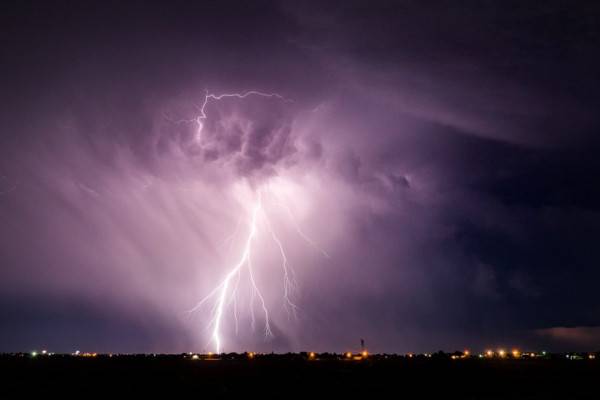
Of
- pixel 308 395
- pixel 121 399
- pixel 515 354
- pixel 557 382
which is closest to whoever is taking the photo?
pixel 121 399

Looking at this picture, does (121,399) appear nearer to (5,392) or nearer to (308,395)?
(5,392)

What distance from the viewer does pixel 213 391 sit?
30.9m

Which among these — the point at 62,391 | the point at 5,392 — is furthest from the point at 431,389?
the point at 5,392

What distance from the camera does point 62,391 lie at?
30.7 metres

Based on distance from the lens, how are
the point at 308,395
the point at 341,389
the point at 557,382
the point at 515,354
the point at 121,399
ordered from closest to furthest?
the point at 121,399 → the point at 308,395 → the point at 341,389 → the point at 557,382 → the point at 515,354

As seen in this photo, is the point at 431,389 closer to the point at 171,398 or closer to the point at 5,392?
the point at 171,398

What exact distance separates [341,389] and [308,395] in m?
4.11

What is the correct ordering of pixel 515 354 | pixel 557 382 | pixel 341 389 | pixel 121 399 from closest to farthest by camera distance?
1. pixel 121 399
2. pixel 341 389
3. pixel 557 382
4. pixel 515 354

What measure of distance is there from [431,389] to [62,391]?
78.3 ft

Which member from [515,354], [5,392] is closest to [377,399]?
[5,392]

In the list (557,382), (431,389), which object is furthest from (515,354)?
(431,389)

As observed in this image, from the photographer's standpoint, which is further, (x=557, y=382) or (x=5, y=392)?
(x=557, y=382)

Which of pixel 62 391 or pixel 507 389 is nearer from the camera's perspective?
pixel 62 391

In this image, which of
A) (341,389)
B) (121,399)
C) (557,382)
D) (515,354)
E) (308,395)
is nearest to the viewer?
(121,399)
